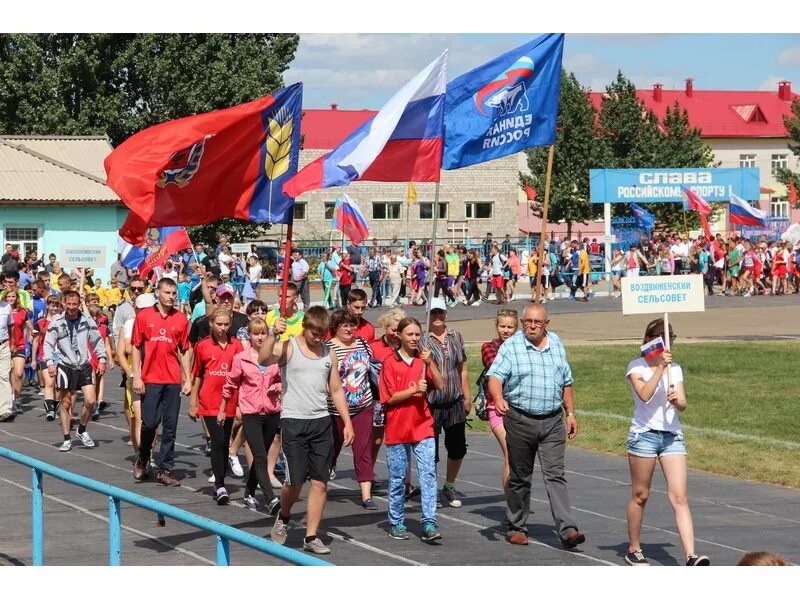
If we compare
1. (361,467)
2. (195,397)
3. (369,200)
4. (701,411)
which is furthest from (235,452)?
(369,200)

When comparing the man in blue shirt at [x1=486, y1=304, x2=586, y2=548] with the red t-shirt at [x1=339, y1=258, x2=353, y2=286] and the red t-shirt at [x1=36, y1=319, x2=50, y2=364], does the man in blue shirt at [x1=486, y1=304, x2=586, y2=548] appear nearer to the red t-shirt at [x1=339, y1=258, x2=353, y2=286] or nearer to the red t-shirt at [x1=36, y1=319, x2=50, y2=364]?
the red t-shirt at [x1=36, y1=319, x2=50, y2=364]

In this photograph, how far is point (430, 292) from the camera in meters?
10.5

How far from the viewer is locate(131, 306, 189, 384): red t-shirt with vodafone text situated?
13.5 m

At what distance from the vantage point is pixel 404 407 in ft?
36.0

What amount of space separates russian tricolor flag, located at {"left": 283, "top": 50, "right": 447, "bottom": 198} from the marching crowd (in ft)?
3.78

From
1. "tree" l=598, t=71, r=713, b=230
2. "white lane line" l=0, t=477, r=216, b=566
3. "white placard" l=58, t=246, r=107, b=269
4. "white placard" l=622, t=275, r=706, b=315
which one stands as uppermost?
"tree" l=598, t=71, r=713, b=230

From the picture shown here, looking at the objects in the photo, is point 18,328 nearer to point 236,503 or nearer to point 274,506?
point 236,503

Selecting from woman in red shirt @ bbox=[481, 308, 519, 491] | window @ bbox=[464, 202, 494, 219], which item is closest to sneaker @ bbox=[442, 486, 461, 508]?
woman in red shirt @ bbox=[481, 308, 519, 491]

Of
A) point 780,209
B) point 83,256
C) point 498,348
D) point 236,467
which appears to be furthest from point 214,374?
point 780,209

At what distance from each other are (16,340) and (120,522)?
1296 centimetres

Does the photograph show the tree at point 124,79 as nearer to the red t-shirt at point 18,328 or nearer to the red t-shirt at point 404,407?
the red t-shirt at point 18,328

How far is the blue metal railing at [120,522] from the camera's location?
5414 millimetres

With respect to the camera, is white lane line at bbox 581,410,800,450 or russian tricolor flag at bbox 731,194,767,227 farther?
russian tricolor flag at bbox 731,194,767,227
